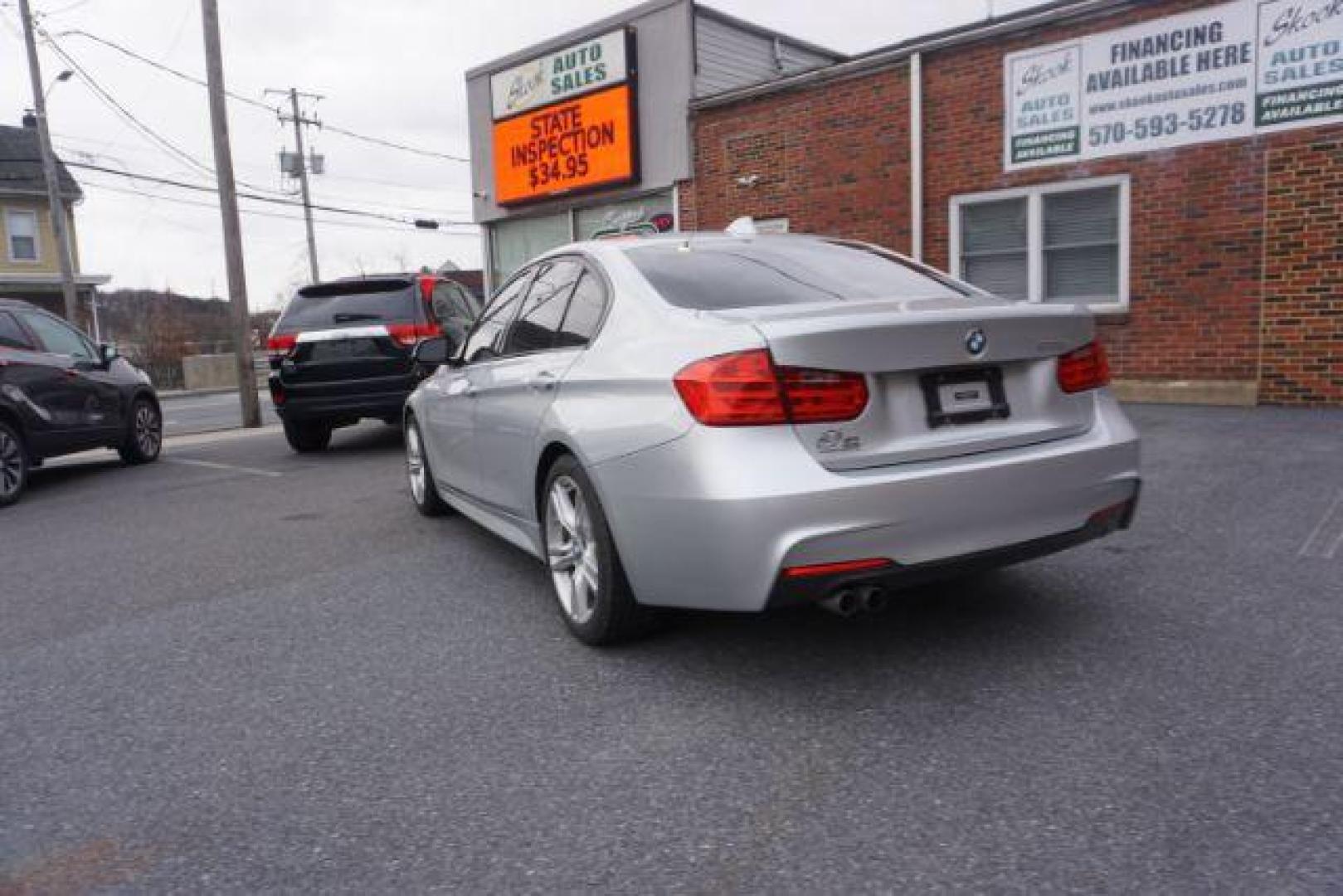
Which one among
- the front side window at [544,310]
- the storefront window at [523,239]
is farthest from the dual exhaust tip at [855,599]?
the storefront window at [523,239]

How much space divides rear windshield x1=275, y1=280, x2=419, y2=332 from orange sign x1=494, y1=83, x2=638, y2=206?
22.9 ft

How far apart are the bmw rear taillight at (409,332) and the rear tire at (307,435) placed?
1.39m

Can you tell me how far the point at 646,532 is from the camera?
321 cm

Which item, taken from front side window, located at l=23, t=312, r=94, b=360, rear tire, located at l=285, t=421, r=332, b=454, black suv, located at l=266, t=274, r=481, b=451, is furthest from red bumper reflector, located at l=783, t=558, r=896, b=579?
front side window, located at l=23, t=312, r=94, b=360

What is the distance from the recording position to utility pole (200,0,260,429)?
13844mm

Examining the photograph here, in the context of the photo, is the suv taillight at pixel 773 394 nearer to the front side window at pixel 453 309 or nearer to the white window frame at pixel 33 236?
the front side window at pixel 453 309

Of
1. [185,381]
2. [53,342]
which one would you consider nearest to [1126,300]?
[53,342]

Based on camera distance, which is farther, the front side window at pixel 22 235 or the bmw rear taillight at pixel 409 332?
the front side window at pixel 22 235

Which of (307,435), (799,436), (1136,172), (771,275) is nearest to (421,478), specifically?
(771,275)

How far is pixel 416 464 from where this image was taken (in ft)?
21.0

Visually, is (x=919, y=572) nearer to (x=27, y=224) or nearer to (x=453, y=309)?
(x=453, y=309)

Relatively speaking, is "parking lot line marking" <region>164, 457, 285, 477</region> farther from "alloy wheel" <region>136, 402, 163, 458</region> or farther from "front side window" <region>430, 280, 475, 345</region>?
"front side window" <region>430, 280, 475, 345</region>

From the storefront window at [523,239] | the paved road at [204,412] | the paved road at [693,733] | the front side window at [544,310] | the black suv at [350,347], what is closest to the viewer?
the paved road at [693,733]

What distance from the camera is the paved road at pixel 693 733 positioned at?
7.48 feet
